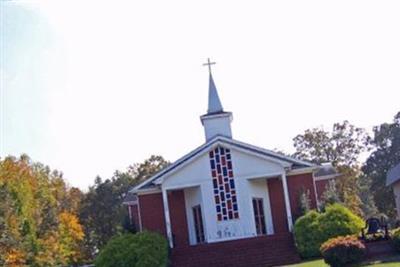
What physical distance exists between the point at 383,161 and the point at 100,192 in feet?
82.6

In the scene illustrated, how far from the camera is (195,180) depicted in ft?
108

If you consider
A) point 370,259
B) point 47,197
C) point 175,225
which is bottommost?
point 370,259

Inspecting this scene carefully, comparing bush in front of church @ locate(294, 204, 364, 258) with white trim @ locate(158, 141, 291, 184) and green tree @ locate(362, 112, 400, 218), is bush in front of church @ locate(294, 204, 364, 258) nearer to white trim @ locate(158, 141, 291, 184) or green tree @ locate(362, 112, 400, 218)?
white trim @ locate(158, 141, 291, 184)

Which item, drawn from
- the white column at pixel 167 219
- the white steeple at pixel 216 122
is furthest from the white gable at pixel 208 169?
the white steeple at pixel 216 122

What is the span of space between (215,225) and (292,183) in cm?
454

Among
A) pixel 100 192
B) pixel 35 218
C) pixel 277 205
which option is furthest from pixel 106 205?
pixel 277 205

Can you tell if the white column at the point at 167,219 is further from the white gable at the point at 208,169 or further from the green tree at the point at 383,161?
the green tree at the point at 383,161

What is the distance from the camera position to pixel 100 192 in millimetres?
62094

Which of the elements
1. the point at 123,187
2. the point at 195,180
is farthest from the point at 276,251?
the point at 123,187

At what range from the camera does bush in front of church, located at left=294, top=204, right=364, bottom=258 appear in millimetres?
27781

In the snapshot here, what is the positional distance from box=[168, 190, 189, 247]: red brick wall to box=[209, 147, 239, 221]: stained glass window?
2458 millimetres

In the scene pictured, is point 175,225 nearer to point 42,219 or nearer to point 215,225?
point 215,225

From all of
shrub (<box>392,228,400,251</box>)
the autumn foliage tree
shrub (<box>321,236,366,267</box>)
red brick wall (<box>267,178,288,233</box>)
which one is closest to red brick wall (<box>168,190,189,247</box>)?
red brick wall (<box>267,178,288,233</box>)

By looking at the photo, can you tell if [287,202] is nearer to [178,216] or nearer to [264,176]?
[264,176]
